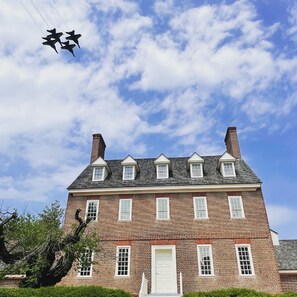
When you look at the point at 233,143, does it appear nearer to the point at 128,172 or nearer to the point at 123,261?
the point at 128,172

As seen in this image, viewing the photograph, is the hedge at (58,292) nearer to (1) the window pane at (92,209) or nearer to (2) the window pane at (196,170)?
(1) the window pane at (92,209)

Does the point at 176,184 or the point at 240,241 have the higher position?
the point at 176,184

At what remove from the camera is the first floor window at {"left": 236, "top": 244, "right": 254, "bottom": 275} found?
17000 mm

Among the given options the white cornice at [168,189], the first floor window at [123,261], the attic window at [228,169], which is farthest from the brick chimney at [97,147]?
the attic window at [228,169]

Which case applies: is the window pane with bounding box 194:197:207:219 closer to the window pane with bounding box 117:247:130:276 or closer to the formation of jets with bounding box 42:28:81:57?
the window pane with bounding box 117:247:130:276

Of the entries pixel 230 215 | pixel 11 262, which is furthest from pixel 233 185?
pixel 11 262

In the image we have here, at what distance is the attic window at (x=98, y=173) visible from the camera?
21258mm

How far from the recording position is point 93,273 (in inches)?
696

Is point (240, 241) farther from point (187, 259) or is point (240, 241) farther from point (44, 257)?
point (44, 257)

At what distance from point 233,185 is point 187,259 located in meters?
5.55

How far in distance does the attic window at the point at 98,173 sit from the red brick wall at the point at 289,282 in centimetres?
1338

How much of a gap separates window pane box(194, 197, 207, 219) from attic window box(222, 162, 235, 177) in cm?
263

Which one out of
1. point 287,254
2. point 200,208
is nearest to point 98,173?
point 200,208

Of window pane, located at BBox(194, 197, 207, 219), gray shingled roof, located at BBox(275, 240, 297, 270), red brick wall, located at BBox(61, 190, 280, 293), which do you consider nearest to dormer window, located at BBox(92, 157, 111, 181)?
red brick wall, located at BBox(61, 190, 280, 293)
